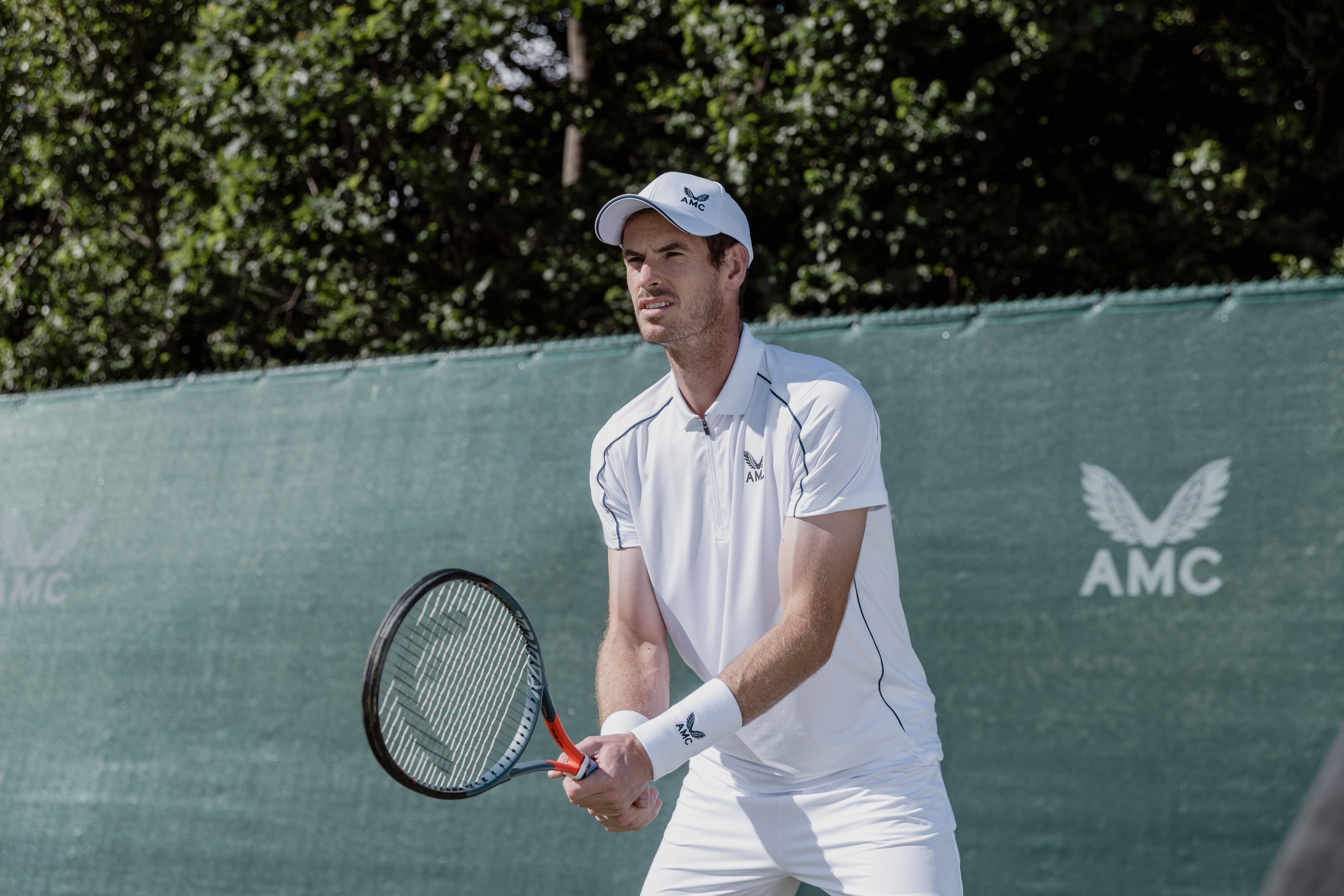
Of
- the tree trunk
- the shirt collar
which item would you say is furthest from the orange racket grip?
the tree trunk

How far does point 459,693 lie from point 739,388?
0.83 meters

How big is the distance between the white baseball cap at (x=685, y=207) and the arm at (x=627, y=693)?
0.63m

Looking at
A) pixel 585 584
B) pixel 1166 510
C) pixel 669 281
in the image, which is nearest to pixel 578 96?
pixel 585 584

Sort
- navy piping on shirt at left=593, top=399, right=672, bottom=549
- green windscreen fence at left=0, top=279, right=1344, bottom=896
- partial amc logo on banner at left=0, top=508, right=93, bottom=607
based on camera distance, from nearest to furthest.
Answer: navy piping on shirt at left=593, top=399, right=672, bottom=549 → green windscreen fence at left=0, top=279, right=1344, bottom=896 → partial amc logo on banner at left=0, top=508, right=93, bottom=607

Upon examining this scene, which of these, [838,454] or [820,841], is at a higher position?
[838,454]

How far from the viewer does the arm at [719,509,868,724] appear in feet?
6.67

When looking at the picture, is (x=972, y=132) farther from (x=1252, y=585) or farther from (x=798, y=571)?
(x=798, y=571)

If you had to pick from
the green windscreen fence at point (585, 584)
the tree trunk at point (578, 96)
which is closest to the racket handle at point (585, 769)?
the green windscreen fence at point (585, 584)

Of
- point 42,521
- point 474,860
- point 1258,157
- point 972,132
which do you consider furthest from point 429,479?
point 1258,157

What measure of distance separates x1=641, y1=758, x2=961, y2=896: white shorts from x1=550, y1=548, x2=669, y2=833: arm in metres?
0.15

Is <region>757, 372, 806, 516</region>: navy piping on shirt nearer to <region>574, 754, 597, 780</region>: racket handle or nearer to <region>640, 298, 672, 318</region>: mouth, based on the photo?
<region>640, 298, 672, 318</region>: mouth

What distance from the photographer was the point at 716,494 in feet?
7.47

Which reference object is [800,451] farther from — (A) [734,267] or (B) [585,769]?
(B) [585,769]

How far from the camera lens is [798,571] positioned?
6.85ft
